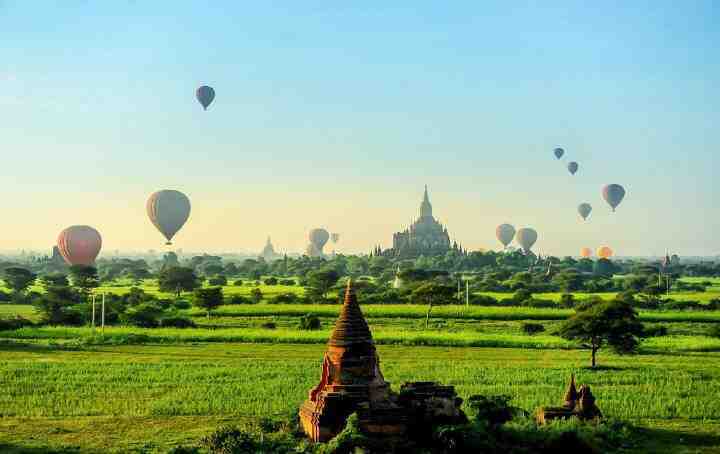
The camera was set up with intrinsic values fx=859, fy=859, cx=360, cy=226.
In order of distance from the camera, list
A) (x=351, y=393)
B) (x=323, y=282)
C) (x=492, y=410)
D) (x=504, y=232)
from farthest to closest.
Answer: (x=504, y=232) < (x=323, y=282) < (x=492, y=410) < (x=351, y=393)

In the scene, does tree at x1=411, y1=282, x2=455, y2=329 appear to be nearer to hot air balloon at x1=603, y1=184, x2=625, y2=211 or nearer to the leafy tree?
the leafy tree

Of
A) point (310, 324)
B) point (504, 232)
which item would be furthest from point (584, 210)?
point (310, 324)

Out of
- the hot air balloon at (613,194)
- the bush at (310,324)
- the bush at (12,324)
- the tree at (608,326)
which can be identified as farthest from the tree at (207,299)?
the hot air balloon at (613,194)

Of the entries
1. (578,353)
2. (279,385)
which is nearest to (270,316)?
(578,353)

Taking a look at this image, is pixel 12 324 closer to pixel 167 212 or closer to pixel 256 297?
pixel 256 297

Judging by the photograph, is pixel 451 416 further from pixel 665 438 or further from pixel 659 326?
pixel 659 326

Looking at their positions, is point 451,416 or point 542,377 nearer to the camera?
point 451,416
